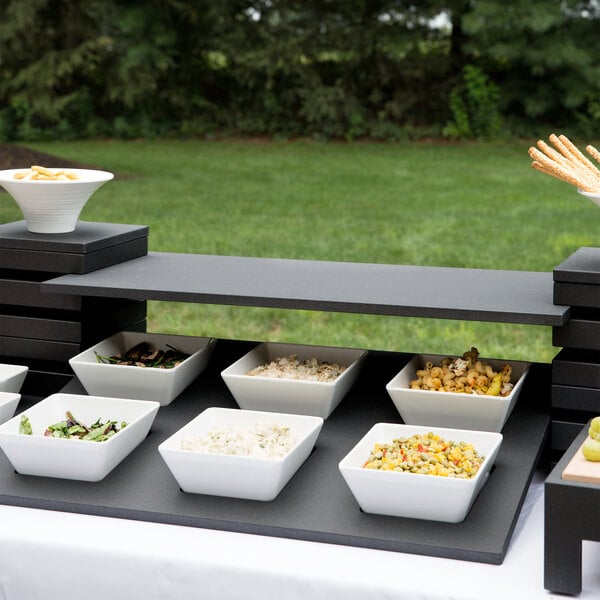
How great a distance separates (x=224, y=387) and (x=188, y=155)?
9192 millimetres

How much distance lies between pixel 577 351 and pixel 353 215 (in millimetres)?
5563

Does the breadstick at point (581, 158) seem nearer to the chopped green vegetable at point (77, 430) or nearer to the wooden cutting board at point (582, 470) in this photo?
the wooden cutting board at point (582, 470)

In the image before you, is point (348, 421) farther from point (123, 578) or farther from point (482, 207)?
point (482, 207)

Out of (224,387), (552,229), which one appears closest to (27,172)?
(224,387)

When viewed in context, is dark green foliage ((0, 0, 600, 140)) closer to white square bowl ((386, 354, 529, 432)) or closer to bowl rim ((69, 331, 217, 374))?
bowl rim ((69, 331, 217, 374))

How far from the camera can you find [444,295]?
1.84 metres

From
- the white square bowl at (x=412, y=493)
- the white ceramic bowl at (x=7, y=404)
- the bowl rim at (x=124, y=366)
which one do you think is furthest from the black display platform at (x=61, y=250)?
the white square bowl at (x=412, y=493)

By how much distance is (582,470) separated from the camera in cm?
135

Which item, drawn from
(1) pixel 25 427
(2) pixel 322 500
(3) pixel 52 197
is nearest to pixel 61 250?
(3) pixel 52 197

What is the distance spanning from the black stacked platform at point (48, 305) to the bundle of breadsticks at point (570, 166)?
2.95ft

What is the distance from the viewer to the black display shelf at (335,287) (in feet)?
5.70

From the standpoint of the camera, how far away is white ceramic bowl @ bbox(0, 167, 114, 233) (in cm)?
201

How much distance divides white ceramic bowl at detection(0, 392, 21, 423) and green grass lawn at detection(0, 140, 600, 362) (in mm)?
2425

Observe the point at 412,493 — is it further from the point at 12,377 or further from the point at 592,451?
the point at 12,377
